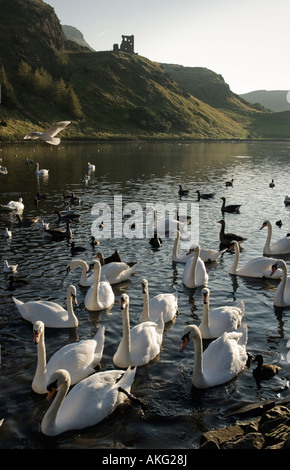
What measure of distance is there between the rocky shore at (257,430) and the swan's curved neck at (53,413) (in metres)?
2.48

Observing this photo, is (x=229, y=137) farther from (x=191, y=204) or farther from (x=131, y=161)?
(x=191, y=204)

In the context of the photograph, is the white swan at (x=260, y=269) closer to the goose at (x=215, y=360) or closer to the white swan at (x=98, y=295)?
the white swan at (x=98, y=295)

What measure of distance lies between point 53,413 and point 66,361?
5.33 ft

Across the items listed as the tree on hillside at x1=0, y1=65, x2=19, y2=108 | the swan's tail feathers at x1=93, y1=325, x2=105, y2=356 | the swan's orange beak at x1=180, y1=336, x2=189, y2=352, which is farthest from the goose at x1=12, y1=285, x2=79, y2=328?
the tree on hillside at x1=0, y1=65, x2=19, y2=108

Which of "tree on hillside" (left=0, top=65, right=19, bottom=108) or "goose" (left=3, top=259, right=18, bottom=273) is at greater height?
"tree on hillside" (left=0, top=65, right=19, bottom=108)

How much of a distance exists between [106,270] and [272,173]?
1680 inches

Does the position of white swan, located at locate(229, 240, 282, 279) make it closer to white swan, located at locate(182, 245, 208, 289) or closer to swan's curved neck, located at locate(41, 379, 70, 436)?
white swan, located at locate(182, 245, 208, 289)

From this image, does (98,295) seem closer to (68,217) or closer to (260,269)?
(260,269)

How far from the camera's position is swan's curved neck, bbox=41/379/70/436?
7.56 metres

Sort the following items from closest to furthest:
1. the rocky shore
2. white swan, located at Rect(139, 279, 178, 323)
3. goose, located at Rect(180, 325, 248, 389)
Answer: the rocky shore < goose, located at Rect(180, 325, 248, 389) < white swan, located at Rect(139, 279, 178, 323)

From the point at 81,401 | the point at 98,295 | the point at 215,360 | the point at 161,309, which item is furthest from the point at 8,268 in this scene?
the point at 215,360

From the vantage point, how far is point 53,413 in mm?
7570

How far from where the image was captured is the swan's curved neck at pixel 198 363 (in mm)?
8883

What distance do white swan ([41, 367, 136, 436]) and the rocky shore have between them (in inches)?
74.1
